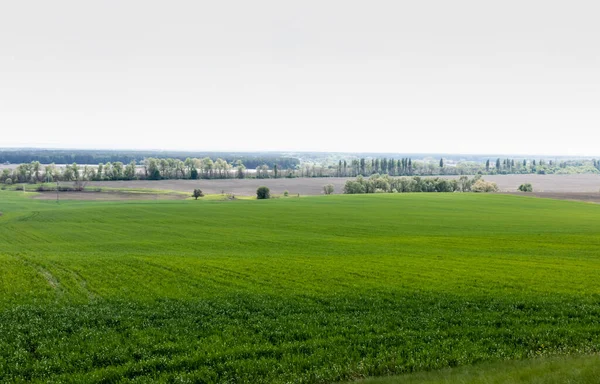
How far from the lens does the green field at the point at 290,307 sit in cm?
1404

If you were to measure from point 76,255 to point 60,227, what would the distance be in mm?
28295

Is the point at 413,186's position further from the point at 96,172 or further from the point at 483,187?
the point at 96,172

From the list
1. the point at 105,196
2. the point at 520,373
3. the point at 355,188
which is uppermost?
the point at 520,373

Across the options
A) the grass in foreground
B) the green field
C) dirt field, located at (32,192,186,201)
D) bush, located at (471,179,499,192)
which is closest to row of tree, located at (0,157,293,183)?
dirt field, located at (32,192,186,201)

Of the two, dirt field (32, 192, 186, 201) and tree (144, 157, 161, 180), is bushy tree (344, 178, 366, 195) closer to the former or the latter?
dirt field (32, 192, 186, 201)

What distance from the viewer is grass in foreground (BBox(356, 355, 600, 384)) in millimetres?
11484

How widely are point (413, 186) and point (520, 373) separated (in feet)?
461

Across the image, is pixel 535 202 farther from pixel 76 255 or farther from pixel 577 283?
pixel 76 255

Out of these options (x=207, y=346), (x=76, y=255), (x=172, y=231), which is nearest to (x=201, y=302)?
(x=207, y=346)

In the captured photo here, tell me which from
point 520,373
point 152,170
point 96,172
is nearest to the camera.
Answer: point 520,373

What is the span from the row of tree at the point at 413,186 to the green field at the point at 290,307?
9891cm

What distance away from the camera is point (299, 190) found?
508 ft

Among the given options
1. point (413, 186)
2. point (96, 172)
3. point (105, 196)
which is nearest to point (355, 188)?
point (413, 186)

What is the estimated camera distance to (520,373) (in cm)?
1222
